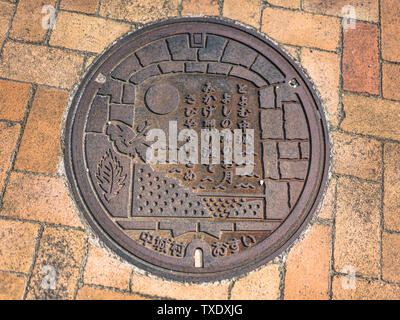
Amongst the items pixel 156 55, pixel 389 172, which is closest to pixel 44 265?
pixel 156 55

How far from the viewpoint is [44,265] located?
2021 mm

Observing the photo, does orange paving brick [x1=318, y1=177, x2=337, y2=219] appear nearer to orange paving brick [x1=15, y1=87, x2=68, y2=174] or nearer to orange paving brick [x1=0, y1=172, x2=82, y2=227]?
orange paving brick [x1=0, y1=172, x2=82, y2=227]

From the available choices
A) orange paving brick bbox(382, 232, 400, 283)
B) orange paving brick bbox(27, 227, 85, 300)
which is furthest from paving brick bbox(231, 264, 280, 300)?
orange paving brick bbox(27, 227, 85, 300)

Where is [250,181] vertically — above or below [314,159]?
below

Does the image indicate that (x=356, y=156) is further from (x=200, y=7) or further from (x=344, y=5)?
(x=200, y=7)

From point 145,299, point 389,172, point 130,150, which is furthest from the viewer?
point 389,172

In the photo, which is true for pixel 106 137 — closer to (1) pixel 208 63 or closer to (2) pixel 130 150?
(2) pixel 130 150

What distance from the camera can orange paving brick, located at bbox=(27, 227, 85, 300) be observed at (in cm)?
199

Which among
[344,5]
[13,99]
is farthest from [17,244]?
[344,5]

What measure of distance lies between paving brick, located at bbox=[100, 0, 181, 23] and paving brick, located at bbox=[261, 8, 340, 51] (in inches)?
25.7

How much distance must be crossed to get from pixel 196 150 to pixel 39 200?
3.13ft

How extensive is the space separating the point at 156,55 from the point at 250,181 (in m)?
0.99

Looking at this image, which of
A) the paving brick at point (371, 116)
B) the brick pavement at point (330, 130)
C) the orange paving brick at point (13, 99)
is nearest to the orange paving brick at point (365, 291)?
the brick pavement at point (330, 130)
